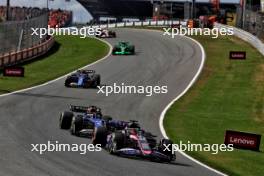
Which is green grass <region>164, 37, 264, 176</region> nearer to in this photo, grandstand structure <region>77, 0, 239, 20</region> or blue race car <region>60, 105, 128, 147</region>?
blue race car <region>60, 105, 128, 147</region>

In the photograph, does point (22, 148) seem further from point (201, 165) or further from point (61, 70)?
point (61, 70)

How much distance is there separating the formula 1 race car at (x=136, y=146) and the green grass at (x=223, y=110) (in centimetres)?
142

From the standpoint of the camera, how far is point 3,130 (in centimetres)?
2134

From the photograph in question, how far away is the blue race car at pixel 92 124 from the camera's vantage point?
19.4 metres

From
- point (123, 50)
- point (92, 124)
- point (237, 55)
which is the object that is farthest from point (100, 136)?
point (123, 50)

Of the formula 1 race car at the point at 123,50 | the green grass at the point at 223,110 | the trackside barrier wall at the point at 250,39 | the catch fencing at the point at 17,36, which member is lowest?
the green grass at the point at 223,110

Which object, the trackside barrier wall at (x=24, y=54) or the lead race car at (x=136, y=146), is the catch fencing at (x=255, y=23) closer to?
the trackside barrier wall at (x=24, y=54)

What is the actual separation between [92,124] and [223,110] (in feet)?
39.7

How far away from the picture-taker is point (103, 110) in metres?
28.9

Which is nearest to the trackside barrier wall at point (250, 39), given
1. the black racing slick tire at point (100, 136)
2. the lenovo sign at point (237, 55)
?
the lenovo sign at point (237, 55)

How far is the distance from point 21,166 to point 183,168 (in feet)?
13.6

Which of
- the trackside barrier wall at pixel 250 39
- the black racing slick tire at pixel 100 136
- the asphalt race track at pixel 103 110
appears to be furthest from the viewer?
the trackside barrier wall at pixel 250 39

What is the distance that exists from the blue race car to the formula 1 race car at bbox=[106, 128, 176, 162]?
43cm

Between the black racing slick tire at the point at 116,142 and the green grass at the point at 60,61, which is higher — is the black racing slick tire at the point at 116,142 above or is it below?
above
